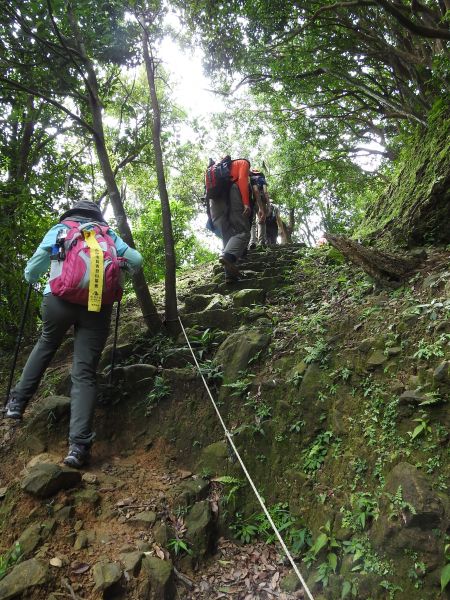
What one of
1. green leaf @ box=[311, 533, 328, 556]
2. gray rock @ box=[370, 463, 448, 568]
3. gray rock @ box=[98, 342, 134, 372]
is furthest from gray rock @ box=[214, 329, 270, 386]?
gray rock @ box=[370, 463, 448, 568]

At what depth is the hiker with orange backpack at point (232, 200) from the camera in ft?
21.9

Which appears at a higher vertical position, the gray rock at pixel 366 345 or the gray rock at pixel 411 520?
the gray rock at pixel 366 345

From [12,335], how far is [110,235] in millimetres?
2848

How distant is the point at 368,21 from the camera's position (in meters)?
7.36

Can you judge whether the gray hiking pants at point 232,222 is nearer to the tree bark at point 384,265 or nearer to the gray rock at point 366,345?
the tree bark at point 384,265

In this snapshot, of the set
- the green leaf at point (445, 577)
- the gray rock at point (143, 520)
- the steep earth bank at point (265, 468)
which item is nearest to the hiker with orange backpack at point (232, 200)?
the steep earth bank at point (265, 468)

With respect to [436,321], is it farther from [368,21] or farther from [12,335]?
[368,21]

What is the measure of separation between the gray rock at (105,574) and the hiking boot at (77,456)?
1.00 metres

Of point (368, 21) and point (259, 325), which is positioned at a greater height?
point (368, 21)

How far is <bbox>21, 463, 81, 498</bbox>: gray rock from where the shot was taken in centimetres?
312

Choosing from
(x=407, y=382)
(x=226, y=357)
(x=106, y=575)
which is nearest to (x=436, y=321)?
(x=407, y=382)

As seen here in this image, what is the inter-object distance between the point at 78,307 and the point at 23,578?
84.5 inches

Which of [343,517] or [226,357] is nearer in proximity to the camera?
[343,517]

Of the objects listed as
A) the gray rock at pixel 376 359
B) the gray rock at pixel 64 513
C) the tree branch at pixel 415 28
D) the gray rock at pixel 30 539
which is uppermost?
the tree branch at pixel 415 28
